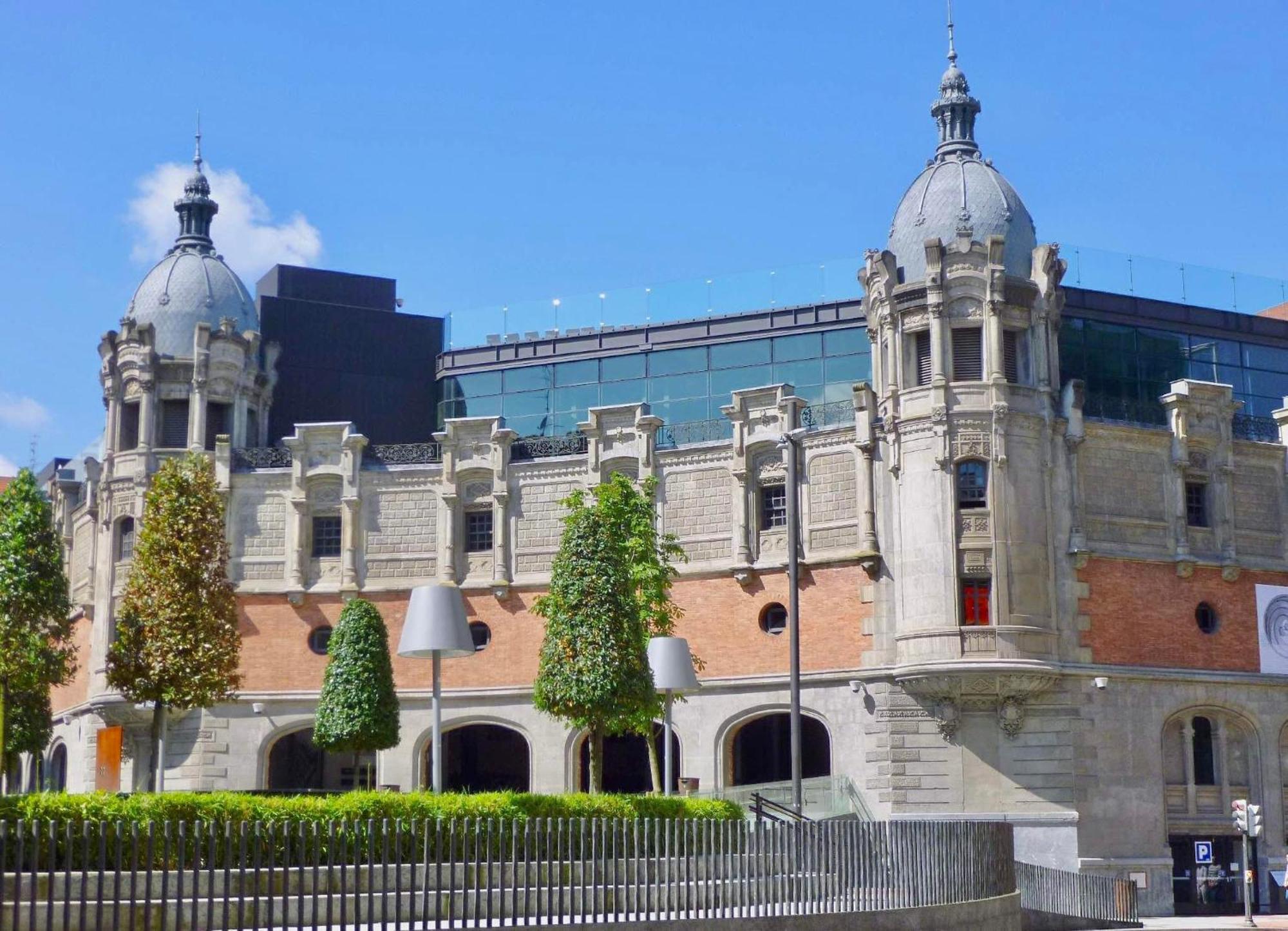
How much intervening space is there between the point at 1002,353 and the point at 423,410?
24.2m

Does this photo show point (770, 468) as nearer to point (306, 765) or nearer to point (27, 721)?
point (306, 765)

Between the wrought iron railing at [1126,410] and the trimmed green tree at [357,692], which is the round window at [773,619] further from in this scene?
the trimmed green tree at [357,692]

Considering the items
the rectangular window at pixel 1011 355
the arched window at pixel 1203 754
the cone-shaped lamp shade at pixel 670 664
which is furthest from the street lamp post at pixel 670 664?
the arched window at pixel 1203 754

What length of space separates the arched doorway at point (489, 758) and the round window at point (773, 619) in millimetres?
10469

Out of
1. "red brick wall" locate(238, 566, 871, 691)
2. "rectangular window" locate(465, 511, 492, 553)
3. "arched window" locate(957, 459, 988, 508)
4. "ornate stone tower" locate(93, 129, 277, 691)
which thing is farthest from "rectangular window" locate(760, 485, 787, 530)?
"ornate stone tower" locate(93, 129, 277, 691)

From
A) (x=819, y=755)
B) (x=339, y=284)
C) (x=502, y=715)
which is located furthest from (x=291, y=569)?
(x=819, y=755)

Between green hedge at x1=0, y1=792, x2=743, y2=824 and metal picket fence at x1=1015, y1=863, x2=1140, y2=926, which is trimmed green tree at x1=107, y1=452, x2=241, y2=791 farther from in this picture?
metal picket fence at x1=1015, y1=863, x2=1140, y2=926

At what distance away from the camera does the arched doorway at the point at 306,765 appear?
5600 centimetres

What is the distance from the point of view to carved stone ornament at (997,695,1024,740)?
4841 cm

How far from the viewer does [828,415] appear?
53.4 metres

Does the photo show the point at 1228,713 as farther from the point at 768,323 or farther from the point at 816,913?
the point at 816,913

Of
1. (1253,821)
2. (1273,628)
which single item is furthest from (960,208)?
(1253,821)

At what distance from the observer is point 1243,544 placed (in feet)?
174

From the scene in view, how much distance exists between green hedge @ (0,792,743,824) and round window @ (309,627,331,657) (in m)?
25.1
